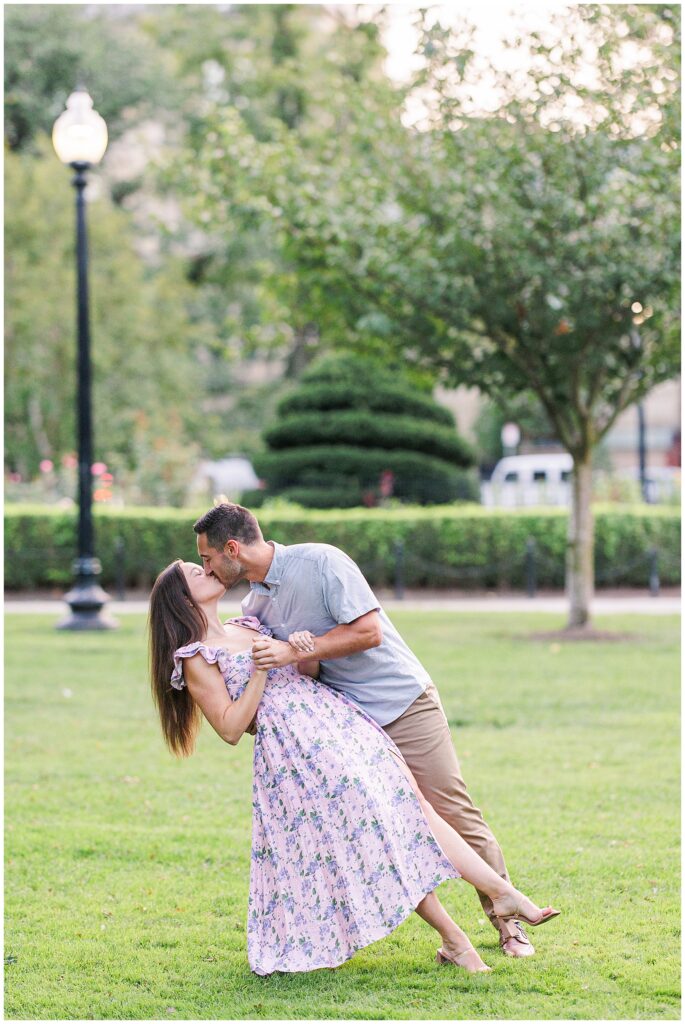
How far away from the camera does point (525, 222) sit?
41.2 feet

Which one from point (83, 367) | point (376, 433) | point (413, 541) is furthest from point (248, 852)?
point (376, 433)

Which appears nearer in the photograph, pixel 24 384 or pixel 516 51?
pixel 516 51

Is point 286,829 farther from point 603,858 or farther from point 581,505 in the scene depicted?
point 581,505

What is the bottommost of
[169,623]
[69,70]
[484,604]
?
[484,604]

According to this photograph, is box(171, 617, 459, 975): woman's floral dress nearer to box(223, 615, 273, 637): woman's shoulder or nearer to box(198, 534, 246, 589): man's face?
box(223, 615, 273, 637): woman's shoulder

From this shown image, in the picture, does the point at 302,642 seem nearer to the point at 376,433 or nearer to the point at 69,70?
the point at 376,433

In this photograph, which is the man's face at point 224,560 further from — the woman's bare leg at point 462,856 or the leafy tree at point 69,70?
the leafy tree at point 69,70

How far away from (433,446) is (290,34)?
15.0 metres

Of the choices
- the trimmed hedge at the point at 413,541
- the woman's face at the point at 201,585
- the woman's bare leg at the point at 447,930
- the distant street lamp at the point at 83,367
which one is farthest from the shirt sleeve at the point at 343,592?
the trimmed hedge at the point at 413,541

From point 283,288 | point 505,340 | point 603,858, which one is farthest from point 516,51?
point 603,858

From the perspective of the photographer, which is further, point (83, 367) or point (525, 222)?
point (83, 367)

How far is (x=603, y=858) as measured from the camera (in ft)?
18.7

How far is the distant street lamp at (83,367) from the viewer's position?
14.0 meters

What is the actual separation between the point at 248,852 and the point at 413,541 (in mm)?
12928
